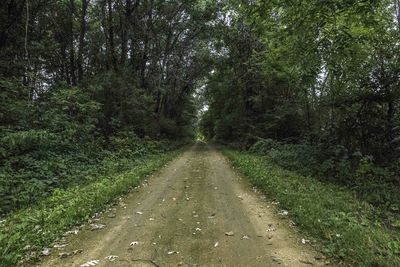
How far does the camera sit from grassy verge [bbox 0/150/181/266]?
5352mm

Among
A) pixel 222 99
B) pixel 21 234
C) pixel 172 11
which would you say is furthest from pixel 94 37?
pixel 21 234

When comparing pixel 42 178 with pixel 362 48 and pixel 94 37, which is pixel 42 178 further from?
pixel 94 37

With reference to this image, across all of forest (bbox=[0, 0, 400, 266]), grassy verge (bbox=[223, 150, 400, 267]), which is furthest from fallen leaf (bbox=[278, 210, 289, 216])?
forest (bbox=[0, 0, 400, 266])

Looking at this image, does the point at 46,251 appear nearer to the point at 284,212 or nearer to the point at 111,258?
the point at 111,258

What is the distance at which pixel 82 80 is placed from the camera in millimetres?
18828

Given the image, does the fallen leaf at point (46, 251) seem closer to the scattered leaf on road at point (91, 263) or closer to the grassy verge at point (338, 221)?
the scattered leaf on road at point (91, 263)

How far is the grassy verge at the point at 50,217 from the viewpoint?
535 cm

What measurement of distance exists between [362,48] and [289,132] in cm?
1093

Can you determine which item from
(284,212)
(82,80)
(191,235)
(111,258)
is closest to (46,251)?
(111,258)

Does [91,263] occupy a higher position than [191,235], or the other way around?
[191,235]

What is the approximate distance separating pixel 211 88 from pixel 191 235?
26.8 metres

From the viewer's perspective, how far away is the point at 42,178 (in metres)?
9.97

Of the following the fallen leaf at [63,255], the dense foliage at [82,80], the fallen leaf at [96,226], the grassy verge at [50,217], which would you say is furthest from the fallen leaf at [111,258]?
the dense foliage at [82,80]

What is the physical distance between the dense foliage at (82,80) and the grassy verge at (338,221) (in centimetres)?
623
